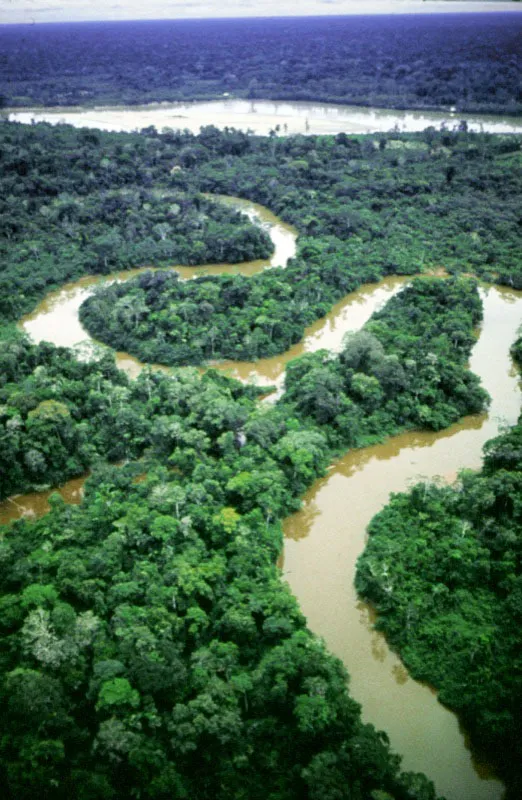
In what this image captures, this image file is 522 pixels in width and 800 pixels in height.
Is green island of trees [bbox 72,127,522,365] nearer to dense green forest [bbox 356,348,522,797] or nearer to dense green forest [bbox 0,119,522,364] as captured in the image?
dense green forest [bbox 0,119,522,364]

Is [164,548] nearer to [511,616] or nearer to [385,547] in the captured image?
[385,547]

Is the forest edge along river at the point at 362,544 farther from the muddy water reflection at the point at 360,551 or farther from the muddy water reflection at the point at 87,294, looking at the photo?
the muddy water reflection at the point at 87,294

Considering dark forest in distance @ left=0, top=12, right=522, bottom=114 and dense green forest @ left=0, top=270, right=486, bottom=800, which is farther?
dark forest in distance @ left=0, top=12, right=522, bottom=114

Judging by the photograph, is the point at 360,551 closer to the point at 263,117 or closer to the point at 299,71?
the point at 263,117

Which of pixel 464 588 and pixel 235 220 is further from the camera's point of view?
pixel 235 220

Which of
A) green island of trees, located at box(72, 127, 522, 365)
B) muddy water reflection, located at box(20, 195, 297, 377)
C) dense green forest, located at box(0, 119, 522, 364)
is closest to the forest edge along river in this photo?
muddy water reflection, located at box(20, 195, 297, 377)

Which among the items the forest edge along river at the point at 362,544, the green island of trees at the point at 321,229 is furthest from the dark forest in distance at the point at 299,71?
the forest edge along river at the point at 362,544

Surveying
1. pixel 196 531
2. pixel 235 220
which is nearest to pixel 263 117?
pixel 235 220
